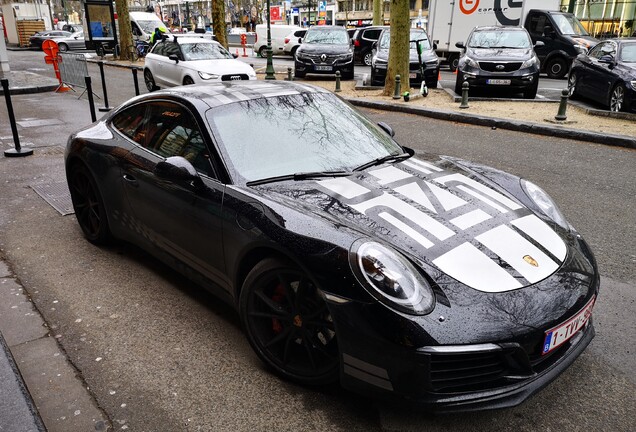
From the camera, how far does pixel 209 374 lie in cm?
293

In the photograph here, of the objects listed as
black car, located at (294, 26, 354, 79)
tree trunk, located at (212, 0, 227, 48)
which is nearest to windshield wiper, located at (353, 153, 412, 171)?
black car, located at (294, 26, 354, 79)

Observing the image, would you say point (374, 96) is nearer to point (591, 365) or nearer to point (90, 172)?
point (90, 172)

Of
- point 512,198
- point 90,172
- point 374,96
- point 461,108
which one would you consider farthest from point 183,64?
point 512,198

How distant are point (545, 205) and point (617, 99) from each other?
30.0 feet

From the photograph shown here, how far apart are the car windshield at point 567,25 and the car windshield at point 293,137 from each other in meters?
17.2

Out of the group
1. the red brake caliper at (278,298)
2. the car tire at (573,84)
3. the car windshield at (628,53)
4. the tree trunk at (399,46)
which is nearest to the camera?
the red brake caliper at (278,298)

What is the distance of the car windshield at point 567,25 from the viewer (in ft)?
59.2

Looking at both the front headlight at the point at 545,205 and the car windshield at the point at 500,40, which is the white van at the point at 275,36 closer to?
the car windshield at the point at 500,40

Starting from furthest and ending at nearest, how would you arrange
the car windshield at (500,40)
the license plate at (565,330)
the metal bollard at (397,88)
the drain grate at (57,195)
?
the car windshield at (500,40) < the metal bollard at (397,88) < the drain grate at (57,195) < the license plate at (565,330)

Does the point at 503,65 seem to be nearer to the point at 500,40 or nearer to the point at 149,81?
the point at 500,40

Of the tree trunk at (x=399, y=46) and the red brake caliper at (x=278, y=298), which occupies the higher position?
the tree trunk at (x=399, y=46)

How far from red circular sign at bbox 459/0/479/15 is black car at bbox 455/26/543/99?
7.48 metres

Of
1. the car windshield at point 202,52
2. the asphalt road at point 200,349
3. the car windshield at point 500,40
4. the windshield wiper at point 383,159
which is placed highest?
the car windshield at point 500,40

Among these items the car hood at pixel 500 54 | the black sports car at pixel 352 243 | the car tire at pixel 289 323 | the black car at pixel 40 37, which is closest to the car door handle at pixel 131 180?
the black sports car at pixel 352 243
